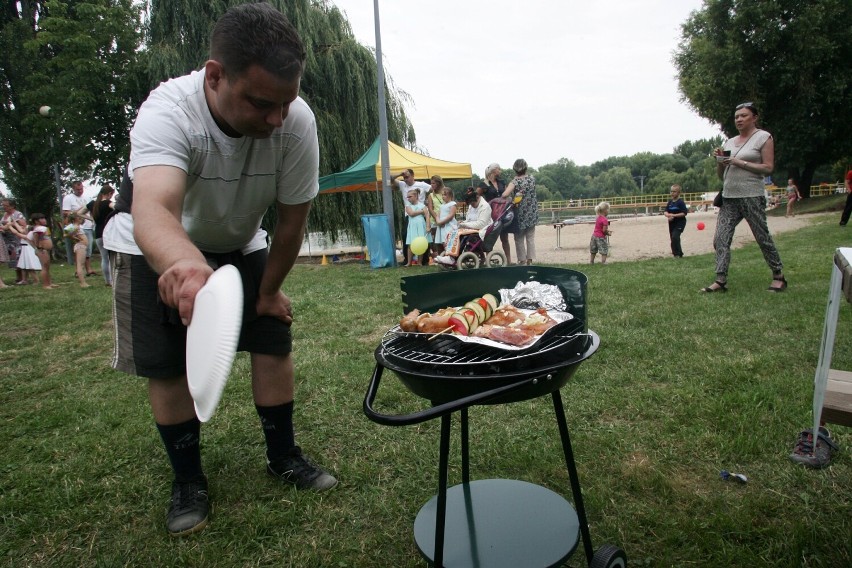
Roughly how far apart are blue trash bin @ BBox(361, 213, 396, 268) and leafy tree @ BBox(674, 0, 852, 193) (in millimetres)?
22622

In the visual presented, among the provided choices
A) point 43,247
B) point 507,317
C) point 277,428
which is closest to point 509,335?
point 507,317

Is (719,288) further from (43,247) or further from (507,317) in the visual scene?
(43,247)

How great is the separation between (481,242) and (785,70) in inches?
960

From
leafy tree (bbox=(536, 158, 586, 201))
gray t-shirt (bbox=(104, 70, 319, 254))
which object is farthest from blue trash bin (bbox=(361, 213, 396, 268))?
leafy tree (bbox=(536, 158, 586, 201))

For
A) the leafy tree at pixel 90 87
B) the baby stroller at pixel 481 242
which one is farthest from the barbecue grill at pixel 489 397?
the leafy tree at pixel 90 87

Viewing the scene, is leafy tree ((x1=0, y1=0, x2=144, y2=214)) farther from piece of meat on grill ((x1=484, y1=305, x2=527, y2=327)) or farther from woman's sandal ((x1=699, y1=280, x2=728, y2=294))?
piece of meat on grill ((x1=484, y1=305, x2=527, y2=327))

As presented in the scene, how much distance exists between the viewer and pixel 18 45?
78.2 ft

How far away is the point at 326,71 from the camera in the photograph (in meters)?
14.6

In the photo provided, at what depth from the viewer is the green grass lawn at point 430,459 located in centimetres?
198

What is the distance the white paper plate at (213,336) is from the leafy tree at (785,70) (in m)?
29.9

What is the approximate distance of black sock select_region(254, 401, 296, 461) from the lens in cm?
239

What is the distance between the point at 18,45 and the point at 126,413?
28800mm

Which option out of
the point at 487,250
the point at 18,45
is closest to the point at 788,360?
the point at 487,250

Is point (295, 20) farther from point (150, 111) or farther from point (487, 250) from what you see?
point (150, 111)
